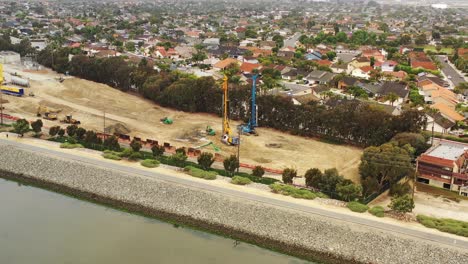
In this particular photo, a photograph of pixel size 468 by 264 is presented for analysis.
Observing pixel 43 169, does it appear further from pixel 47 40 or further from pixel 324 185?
pixel 47 40

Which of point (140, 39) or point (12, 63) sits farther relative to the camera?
point (140, 39)

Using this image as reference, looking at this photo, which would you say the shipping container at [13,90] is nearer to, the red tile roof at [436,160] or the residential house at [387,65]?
the red tile roof at [436,160]

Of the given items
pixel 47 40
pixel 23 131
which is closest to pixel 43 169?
pixel 23 131

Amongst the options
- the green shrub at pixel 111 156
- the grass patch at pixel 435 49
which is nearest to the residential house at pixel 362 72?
the grass patch at pixel 435 49

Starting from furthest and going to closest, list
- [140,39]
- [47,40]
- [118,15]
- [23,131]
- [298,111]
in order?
[118,15] → [140,39] → [47,40] → [298,111] → [23,131]

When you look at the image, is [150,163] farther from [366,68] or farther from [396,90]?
[366,68]

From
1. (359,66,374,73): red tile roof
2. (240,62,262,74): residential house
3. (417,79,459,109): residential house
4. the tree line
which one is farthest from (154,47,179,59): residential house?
(417,79,459,109): residential house
